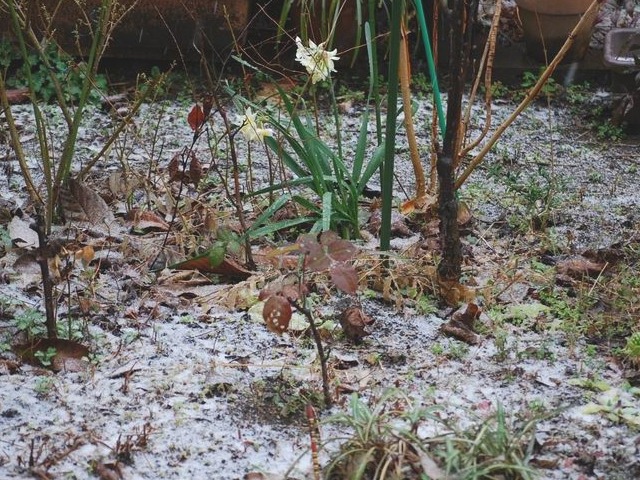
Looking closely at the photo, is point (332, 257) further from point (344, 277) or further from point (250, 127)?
point (250, 127)

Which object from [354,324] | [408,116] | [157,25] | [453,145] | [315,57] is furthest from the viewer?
[157,25]

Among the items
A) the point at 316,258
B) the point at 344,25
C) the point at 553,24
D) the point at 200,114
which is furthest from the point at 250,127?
the point at 553,24

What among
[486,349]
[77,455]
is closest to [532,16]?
[486,349]

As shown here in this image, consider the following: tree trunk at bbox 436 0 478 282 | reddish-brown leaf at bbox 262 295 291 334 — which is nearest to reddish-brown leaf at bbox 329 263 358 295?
reddish-brown leaf at bbox 262 295 291 334

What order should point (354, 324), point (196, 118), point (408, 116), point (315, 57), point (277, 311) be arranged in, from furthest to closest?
point (408, 116) < point (315, 57) < point (196, 118) < point (354, 324) < point (277, 311)

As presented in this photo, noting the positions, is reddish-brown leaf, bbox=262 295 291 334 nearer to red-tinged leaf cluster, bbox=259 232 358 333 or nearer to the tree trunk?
red-tinged leaf cluster, bbox=259 232 358 333

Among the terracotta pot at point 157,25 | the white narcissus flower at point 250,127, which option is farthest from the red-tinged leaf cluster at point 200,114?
the terracotta pot at point 157,25

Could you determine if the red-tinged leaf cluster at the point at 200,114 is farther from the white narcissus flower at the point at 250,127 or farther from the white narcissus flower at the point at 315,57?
the white narcissus flower at the point at 315,57
